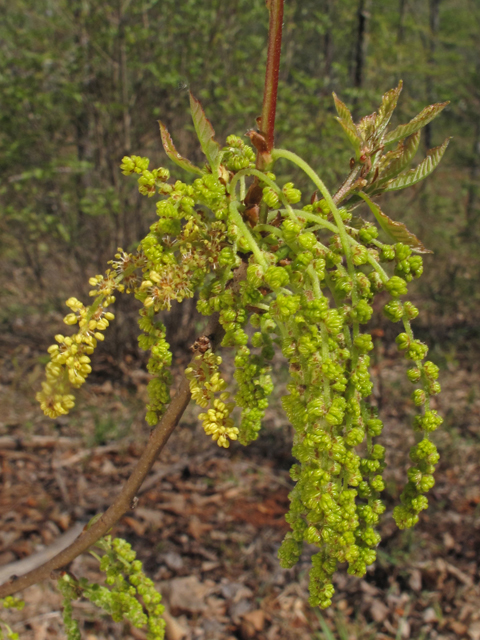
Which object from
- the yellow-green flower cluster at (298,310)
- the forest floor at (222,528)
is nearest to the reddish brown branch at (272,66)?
the yellow-green flower cluster at (298,310)

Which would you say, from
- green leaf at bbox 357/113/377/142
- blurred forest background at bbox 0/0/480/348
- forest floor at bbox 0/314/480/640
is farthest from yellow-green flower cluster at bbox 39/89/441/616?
blurred forest background at bbox 0/0/480/348

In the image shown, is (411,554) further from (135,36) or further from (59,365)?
(135,36)

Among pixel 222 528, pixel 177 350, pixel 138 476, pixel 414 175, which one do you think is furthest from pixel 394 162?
pixel 177 350

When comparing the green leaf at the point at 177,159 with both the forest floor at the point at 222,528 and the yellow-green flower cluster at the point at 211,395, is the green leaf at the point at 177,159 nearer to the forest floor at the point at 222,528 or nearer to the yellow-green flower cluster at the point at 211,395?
the yellow-green flower cluster at the point at 211,395

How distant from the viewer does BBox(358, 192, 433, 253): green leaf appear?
28.9 inches

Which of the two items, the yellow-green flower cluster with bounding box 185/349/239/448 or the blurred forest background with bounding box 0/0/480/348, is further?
the blurred forest background with bounding box 0/0/480/348

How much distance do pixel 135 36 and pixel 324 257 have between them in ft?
14.9

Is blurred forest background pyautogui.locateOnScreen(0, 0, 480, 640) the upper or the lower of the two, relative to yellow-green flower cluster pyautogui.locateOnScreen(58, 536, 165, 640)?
upper

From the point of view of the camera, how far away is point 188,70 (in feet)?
15.4

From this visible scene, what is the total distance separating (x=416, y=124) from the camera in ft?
2.60

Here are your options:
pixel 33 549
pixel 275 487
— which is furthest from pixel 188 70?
pixel 33 549

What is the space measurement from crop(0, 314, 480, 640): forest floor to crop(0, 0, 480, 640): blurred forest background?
0.01 meters

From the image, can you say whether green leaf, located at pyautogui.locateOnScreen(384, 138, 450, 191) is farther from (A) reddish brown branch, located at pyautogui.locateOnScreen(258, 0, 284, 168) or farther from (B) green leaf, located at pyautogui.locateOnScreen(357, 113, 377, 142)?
(A) reddish brown branch, located at pyautogui.locateOnScreen(258, 0, 284, 168)

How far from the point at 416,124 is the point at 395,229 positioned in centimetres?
18
